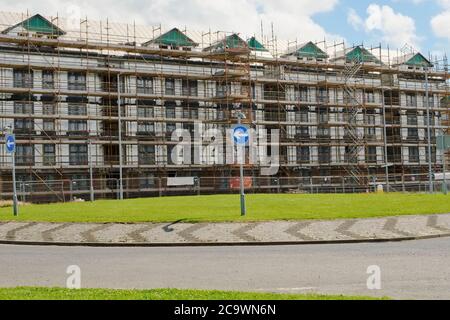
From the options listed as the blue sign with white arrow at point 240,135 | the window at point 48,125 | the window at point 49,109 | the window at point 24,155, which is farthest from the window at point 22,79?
the blue sign with white arrow at point 240,135

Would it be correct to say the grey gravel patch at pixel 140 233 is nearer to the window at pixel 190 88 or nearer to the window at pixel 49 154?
the window at pixel 49 154

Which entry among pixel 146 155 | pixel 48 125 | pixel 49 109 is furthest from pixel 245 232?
pixel 146 155

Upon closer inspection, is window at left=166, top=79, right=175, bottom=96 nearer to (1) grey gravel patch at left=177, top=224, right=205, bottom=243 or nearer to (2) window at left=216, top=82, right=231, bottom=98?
(2) window at left=216, top=82, right=231, bottom=98

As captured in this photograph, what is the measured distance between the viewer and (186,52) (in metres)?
53.4

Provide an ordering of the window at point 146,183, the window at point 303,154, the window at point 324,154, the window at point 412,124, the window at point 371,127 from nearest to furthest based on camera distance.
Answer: the window at point 146,183
the window at point 303,154
the window at point 324,154
the window at point 371,127
the window at point 412,124

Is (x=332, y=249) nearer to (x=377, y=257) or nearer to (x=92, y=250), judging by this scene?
(x=377, y=257)

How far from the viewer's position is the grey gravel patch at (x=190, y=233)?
61.9 feet

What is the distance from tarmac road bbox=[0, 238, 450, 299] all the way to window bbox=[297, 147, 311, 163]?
40879 millimetres

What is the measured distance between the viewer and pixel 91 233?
2056cm

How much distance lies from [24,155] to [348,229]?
109 feet

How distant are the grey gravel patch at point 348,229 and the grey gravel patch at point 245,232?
2685mm

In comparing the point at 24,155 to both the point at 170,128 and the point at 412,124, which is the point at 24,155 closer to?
the point at 170,128

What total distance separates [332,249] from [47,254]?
745 centimetres
